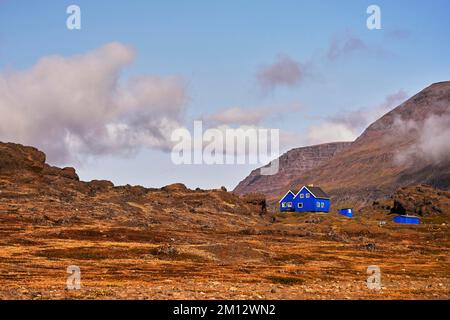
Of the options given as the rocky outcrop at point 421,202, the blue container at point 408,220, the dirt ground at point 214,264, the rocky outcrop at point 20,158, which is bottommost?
the dirt ground at point 214,264

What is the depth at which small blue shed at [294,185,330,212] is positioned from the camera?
151625 millimetres

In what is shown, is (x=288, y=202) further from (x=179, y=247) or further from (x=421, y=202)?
(x=179, y=247)

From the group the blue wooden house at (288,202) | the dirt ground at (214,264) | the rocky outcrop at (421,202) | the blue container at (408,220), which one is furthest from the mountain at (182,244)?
the blue container at (408,220)

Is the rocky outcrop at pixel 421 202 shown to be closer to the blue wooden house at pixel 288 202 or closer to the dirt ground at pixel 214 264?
the blue wooden house at pixel 288 202

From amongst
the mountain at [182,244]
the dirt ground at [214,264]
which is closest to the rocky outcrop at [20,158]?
the mountain at [182,244]

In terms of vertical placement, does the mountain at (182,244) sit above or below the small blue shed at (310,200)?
below

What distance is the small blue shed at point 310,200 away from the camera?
5969 inches

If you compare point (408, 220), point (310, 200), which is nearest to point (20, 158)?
point (310, 200)

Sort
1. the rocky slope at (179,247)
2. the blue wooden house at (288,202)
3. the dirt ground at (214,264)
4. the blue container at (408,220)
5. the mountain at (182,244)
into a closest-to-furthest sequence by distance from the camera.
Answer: the dirt ground at (214,264) < the rocky slope at (179,247) < the mountain at (182,244) < the blue container at (408,220) < the blue wooden house at (288,202)

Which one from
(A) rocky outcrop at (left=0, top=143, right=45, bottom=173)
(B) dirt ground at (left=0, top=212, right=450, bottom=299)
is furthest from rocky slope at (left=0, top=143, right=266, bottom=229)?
(B) dirt ground at (left=0, top=212, right=450, bottom=299)

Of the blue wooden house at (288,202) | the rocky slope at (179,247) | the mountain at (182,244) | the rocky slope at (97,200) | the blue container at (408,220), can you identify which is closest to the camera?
the rocky slope at (179,247)

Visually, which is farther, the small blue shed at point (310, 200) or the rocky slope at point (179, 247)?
the small blue shed at point (310, 200)
